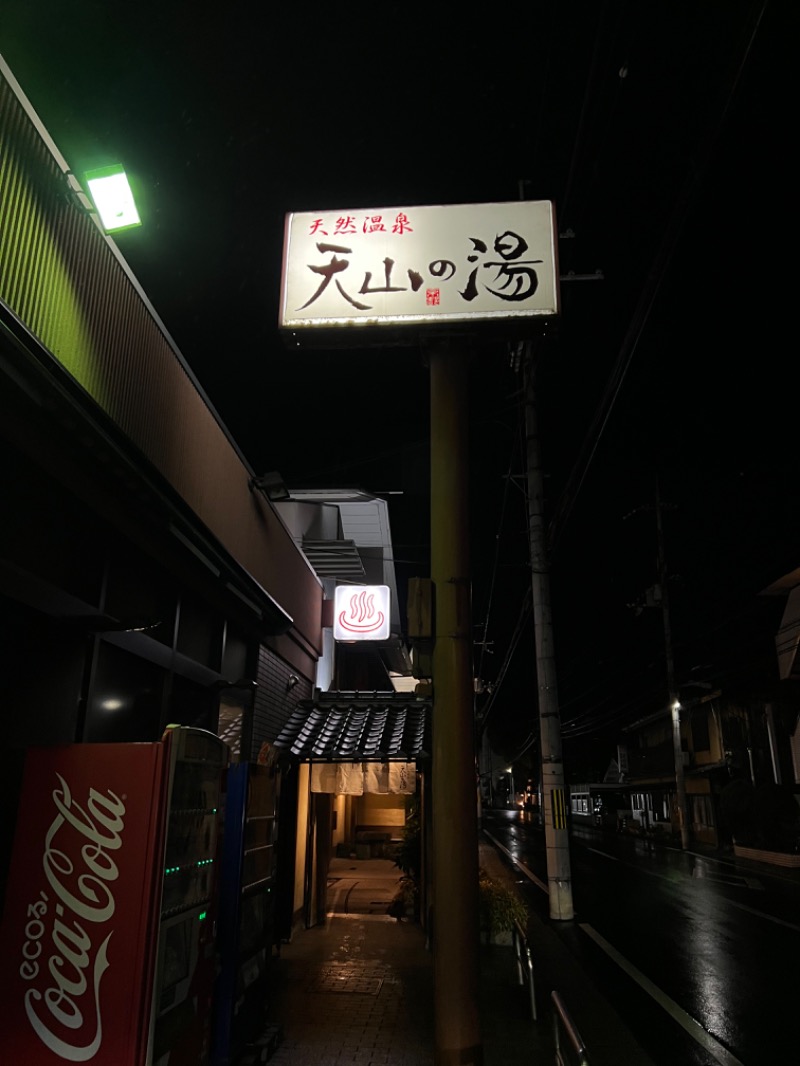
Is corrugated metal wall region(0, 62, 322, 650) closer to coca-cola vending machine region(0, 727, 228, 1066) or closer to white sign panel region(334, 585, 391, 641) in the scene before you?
coca-cola vending machine region(0, 727, 228, 1066)

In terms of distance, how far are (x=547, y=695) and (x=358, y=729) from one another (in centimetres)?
484

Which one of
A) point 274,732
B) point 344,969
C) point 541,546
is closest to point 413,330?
point 274,732

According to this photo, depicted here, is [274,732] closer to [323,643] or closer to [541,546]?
[323,643]

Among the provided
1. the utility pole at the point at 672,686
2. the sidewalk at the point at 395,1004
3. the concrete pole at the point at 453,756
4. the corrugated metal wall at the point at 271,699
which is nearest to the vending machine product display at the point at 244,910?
the sidewalk at the point at 395,1004

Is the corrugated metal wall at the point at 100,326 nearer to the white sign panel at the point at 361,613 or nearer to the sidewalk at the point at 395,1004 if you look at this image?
the sidewalk at the point at 395,1004

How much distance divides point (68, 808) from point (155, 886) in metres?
0.77

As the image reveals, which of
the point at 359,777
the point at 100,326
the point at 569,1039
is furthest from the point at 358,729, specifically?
the point at 100,326

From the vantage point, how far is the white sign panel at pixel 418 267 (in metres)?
7.46

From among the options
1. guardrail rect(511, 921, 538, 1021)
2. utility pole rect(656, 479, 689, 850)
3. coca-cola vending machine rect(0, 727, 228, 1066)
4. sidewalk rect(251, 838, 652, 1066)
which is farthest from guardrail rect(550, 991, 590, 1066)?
utility pole rect(656, 479, 689, 850)

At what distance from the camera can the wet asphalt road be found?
7.73m

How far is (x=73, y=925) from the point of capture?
15.1ft

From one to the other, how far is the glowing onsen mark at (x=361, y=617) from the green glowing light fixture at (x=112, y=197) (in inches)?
463

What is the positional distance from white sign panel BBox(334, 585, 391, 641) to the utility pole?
22.3m

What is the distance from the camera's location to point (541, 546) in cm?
1644
